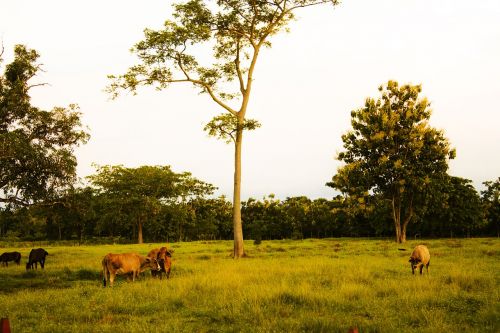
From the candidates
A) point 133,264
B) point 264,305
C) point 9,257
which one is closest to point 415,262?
point 264,305

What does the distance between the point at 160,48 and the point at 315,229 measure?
72.9m

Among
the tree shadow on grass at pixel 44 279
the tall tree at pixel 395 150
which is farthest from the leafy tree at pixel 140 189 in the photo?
the tree shadow on grass at pixel 44 279

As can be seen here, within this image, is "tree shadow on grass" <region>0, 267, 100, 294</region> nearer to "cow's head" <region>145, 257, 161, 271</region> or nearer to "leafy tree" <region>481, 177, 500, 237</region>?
"cow's head" <region>145, 257, 161, 271</region>

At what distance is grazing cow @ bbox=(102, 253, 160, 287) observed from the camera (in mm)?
16844

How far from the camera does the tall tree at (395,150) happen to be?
145 ft

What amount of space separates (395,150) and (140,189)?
36.9m

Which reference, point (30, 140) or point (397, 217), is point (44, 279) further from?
point (397, 217)

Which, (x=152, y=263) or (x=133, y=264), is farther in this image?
(x=152, y=263)

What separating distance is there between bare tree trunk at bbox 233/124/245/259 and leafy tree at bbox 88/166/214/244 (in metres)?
33.6

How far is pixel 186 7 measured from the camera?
29.9 m

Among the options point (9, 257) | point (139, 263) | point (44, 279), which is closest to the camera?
point (139, 263)

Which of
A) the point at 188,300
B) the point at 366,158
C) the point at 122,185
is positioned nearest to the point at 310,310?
the point at 188,300

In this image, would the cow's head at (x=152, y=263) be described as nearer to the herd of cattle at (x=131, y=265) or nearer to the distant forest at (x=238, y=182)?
the herd of cattle at (x=131, y=265)

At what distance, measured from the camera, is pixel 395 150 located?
45.6m
